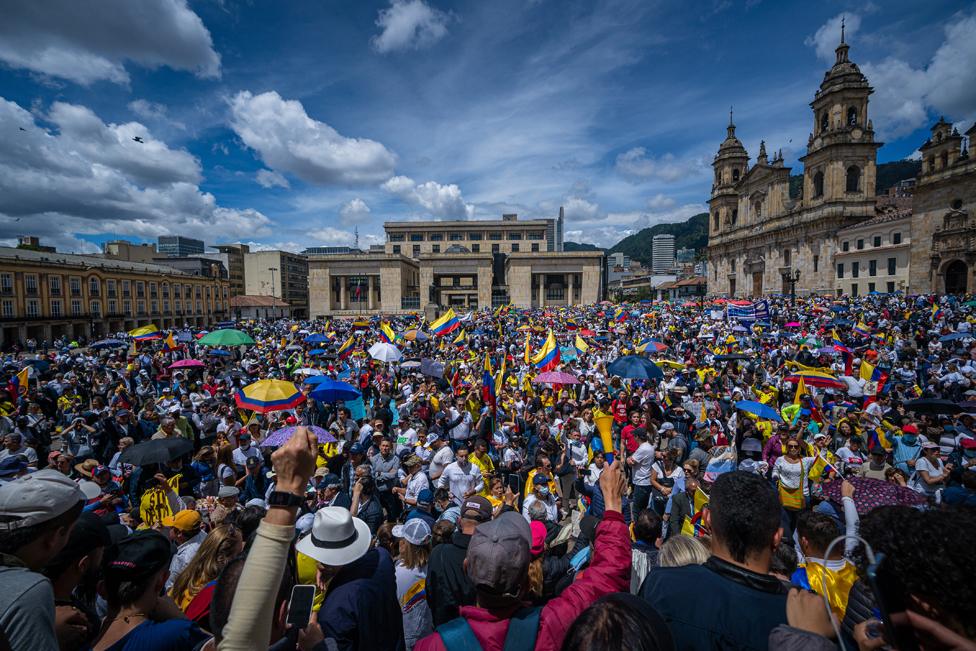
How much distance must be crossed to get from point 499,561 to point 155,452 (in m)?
6.32

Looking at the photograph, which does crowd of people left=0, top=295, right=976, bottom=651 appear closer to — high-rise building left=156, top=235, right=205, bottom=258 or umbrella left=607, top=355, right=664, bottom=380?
umbrella left=607, top=355, right=664, bottom=380

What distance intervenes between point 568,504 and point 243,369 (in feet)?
46.2

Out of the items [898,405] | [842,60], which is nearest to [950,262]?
[842,60]

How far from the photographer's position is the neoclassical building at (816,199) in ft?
162

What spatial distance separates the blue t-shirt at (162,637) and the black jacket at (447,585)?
1.38 metres

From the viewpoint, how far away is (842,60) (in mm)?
50969

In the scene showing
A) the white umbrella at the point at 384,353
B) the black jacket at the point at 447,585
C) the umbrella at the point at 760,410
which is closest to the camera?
the black jacket at the point at 447,585

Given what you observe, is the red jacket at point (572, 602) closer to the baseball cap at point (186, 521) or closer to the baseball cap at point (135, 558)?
the baseball cap at point (135, 558)

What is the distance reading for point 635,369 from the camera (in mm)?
10570

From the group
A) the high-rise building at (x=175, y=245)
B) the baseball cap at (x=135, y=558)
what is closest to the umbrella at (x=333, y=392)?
the baseball cap at (x=135, y=558)

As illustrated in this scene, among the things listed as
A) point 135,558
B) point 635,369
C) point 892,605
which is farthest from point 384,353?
point 892,605

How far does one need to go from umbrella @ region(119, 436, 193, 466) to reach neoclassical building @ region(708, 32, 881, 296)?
2456 inches

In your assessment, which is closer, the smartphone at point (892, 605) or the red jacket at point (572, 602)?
the smartphone at point (892, 605)

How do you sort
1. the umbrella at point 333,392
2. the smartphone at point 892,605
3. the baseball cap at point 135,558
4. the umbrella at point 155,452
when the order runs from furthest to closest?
the umbrella at point 333,392
the umbrella at point 155,452
the baseball cap at point 135,558
the smartphone at point 892,605
